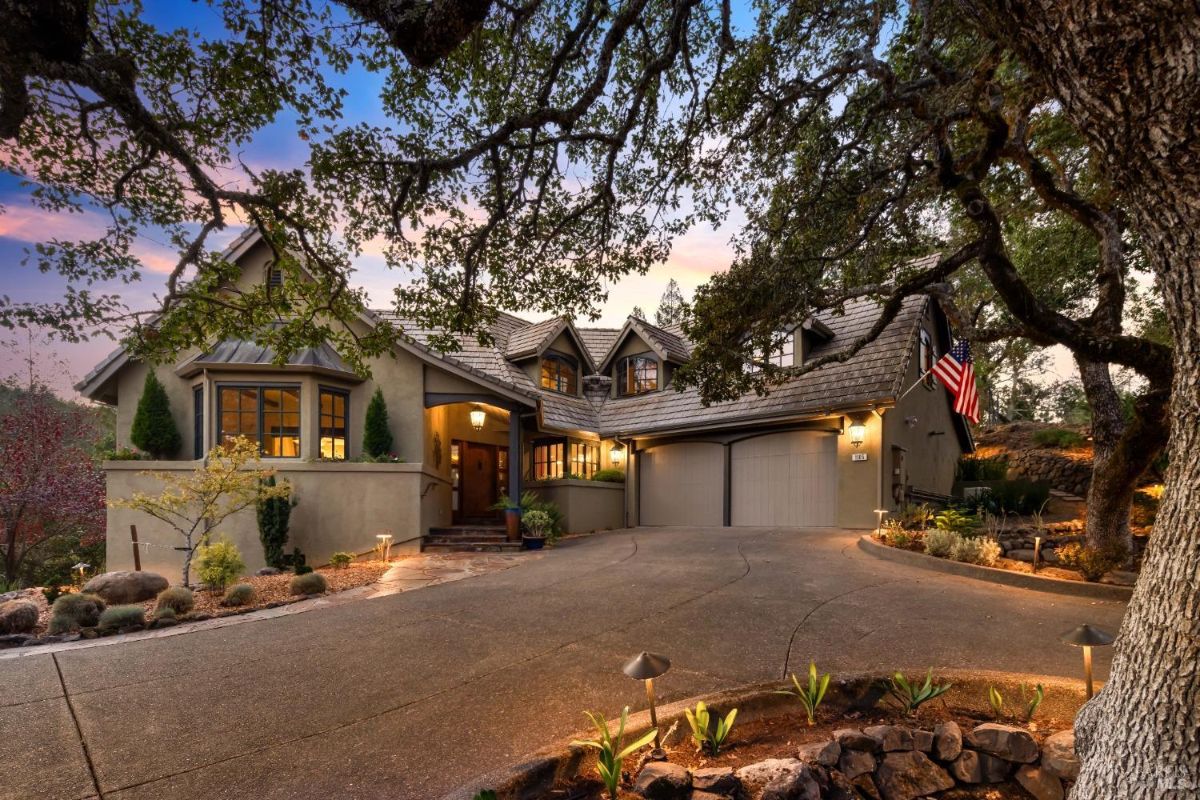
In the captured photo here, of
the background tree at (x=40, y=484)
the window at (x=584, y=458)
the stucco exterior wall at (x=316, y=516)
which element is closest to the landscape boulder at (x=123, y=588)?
the stucco exterior wall at (x=316, y=516)

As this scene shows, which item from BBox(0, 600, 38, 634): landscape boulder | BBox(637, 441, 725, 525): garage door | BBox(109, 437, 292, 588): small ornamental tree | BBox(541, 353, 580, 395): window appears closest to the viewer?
BBox(0, 600, 38, 634): landscape boulder

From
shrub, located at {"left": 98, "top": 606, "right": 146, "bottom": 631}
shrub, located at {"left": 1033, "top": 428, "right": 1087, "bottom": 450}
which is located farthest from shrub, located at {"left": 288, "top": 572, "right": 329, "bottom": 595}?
Answer: shrub, located at {"left": 1033, "top": 428, "right": 1087, "bottom": 450}

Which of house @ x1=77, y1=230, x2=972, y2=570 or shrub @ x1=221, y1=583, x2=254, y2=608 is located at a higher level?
house @ x1=77, y1=230, x2=972, y2=570

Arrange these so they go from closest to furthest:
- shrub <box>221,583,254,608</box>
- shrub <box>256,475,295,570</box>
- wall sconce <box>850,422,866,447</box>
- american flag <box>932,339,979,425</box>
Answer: shrub <box>221,583,254,608</box>
shrub <box>256,475,295,570</box>
american flag <box>932,339,979,425</box>
wall sconce <box>850,422,866,447</box>

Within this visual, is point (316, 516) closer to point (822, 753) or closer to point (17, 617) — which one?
point (17, 617)

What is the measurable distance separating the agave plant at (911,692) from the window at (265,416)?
12339 millimetres

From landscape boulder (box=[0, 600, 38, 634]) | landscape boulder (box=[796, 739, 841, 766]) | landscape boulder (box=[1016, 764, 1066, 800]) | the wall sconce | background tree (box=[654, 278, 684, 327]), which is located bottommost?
landscape boulder (box=[0, 600, 38, 634])

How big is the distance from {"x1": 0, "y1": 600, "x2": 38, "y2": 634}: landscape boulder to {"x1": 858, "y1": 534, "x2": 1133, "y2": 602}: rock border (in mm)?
11766

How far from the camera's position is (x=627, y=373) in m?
17.7

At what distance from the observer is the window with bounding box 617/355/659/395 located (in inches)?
675

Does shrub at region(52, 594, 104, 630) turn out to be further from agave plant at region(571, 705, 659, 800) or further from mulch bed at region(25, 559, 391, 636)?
agave plant at region(571, 705, 659, 800)

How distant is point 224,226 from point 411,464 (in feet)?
23.2

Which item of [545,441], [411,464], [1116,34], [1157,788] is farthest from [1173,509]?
[545,441]

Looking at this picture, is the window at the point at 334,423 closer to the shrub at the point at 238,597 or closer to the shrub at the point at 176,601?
the shrub at the point at 238,597
